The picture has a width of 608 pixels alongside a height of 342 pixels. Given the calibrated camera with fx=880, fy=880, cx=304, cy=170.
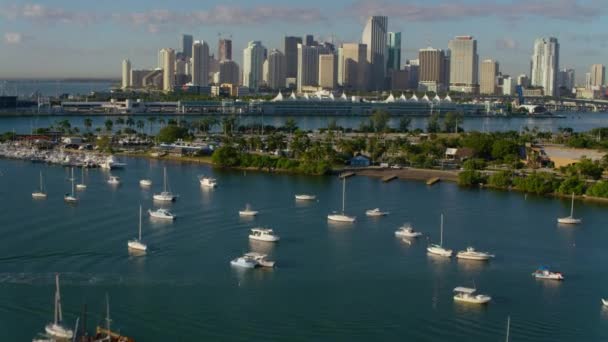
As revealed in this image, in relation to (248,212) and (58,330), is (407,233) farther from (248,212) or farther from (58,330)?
(58,330)

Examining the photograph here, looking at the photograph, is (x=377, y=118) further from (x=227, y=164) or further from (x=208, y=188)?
(x=208, y=188)

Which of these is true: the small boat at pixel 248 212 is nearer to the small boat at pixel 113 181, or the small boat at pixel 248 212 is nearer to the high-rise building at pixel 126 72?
the small boat at pixel 113 181

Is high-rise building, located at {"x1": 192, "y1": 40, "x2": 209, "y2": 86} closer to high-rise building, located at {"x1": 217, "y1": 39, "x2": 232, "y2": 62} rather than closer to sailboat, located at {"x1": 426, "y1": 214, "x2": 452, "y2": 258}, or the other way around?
high-rise building, located at {"x1": 217, "y1": 39, "x2": 232, "y2": 62}

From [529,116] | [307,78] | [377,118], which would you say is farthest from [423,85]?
[377,118]

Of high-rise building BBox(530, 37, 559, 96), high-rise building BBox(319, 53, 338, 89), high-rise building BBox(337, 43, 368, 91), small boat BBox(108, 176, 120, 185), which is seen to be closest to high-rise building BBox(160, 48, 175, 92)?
high-rise building BBox(319, 53, 338, 89)

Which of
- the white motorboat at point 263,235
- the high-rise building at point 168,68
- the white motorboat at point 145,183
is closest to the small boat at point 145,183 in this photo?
the white motorboat at point 145,183

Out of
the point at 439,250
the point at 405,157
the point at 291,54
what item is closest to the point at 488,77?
the point at 291,54
